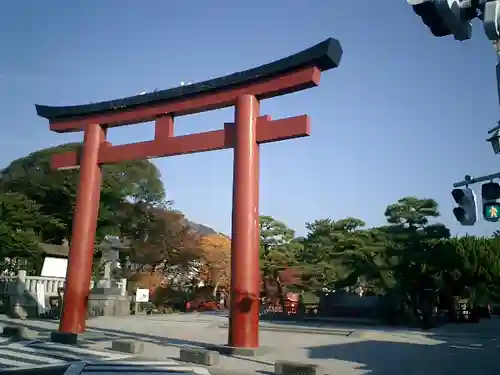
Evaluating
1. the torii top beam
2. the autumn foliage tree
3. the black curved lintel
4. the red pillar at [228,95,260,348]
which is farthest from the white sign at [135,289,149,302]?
the red pillar at [228,95,260,348]

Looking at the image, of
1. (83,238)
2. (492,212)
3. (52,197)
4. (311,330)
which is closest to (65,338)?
(83,238)

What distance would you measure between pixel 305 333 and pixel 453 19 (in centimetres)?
1466

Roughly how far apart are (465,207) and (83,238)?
10884 mm

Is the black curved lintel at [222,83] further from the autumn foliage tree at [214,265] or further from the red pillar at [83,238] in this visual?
the autumn foliage tree at [214,265]

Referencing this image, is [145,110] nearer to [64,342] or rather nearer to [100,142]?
[100,142]

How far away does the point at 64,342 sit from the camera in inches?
488

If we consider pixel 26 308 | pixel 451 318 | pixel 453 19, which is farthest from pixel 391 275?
pixel 453 19

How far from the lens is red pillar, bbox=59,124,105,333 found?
13.1 metres

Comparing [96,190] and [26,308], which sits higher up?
[96,190]

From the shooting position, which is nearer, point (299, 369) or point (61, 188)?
point (299, 369)

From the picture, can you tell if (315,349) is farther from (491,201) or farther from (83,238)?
(491,201)

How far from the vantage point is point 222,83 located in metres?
12.2

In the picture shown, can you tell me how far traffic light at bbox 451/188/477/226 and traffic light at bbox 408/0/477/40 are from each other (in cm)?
288

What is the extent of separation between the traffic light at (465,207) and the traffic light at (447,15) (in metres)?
2.88
